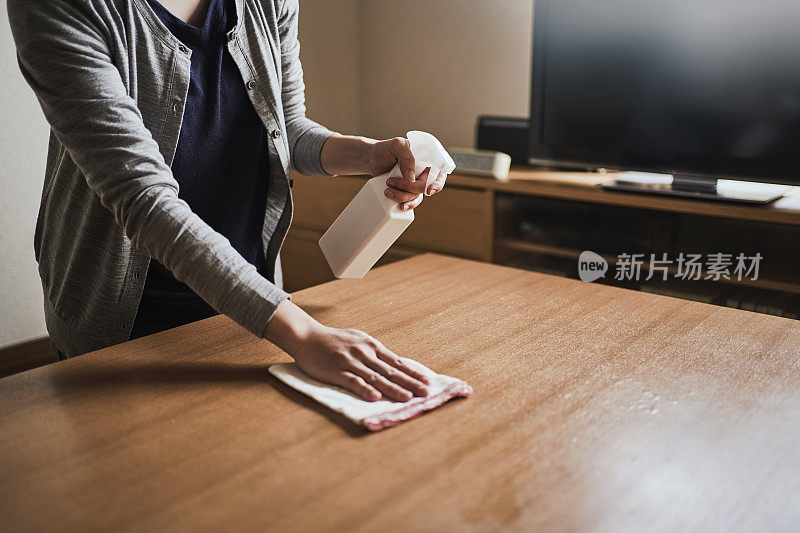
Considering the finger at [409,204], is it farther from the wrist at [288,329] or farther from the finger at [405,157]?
the wrist at [288,329]

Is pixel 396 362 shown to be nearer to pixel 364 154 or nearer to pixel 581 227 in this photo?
pixel 364 154

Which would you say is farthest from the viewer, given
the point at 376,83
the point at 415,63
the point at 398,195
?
the point at 376,83

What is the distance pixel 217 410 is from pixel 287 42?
29.3 inches

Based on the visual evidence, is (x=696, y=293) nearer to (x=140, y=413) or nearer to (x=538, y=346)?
(x=538, y=346)

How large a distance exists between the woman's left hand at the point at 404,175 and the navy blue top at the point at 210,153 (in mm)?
226

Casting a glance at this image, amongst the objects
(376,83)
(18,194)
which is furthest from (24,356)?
(376,83)

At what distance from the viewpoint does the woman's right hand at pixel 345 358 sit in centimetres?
87

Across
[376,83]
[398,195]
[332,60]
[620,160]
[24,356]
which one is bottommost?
[24,356]

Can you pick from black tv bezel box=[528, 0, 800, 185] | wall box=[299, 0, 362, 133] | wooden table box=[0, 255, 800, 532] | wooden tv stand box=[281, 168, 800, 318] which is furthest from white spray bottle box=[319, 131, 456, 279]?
wall box=[299, 0, 362, 133]

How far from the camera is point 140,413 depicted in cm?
84

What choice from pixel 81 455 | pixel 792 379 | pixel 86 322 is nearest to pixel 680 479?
pixel 792 379

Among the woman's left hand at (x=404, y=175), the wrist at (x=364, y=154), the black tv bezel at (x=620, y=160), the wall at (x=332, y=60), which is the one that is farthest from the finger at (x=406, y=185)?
the wall at (x=332, y=60)

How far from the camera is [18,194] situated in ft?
8.11

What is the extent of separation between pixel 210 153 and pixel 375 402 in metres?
0.56
